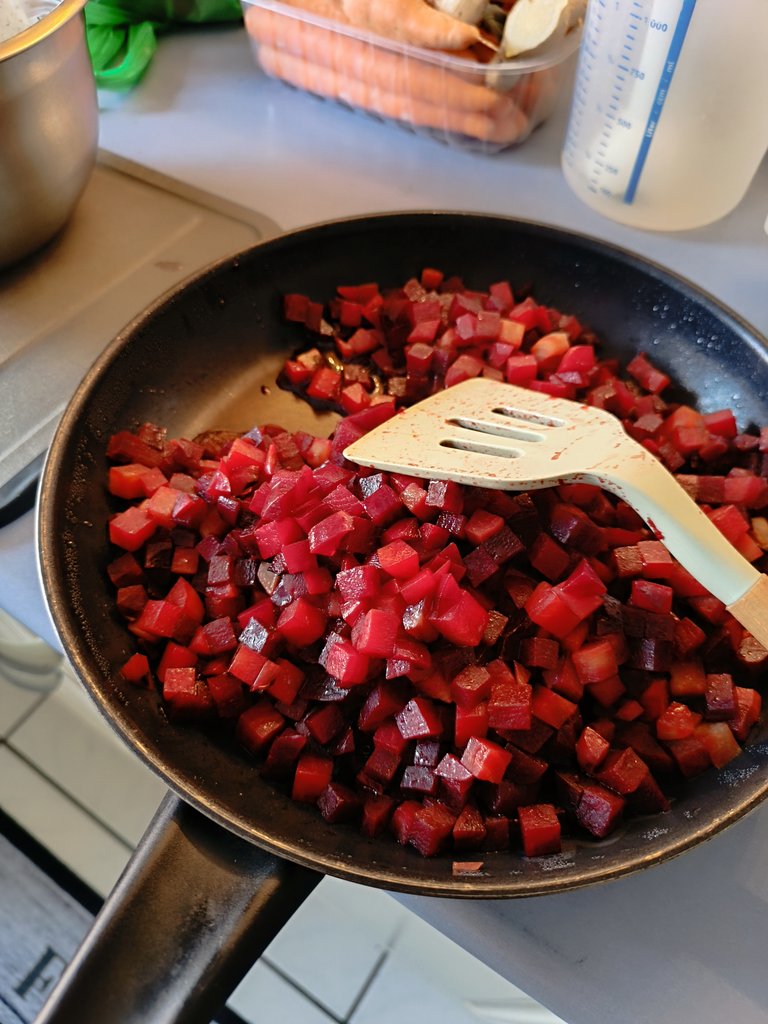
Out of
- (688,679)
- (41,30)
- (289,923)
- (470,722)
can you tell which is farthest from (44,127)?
(289,923)

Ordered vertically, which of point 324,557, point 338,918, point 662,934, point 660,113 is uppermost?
point 660,113

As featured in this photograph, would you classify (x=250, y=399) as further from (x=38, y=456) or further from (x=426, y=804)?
(x=426, y=804)

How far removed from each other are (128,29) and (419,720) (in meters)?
1.44

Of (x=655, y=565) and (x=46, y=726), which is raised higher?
(x=655, y=565)

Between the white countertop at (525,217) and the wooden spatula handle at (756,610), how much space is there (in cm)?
21

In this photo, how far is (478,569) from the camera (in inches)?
28.7

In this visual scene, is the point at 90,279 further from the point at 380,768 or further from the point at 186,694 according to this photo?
the point at 380,768

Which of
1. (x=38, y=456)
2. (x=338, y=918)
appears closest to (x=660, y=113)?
(x=38, y=456)

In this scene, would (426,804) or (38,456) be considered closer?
(426,804)

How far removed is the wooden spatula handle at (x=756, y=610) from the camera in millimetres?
624

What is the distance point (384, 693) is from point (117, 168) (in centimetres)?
103

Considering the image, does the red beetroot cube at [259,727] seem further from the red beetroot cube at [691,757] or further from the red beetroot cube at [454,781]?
the red beetroot cube at [691,757]

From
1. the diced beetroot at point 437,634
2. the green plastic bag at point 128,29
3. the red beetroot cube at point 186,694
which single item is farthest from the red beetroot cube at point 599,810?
the green plastic bag at point 128,29

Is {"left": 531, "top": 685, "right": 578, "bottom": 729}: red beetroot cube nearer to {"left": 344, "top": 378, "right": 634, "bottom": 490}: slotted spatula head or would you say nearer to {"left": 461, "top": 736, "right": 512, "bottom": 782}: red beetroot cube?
{"left": 461, "top": 736, "right": 512, "bottom": 782}: red beetroot cube
